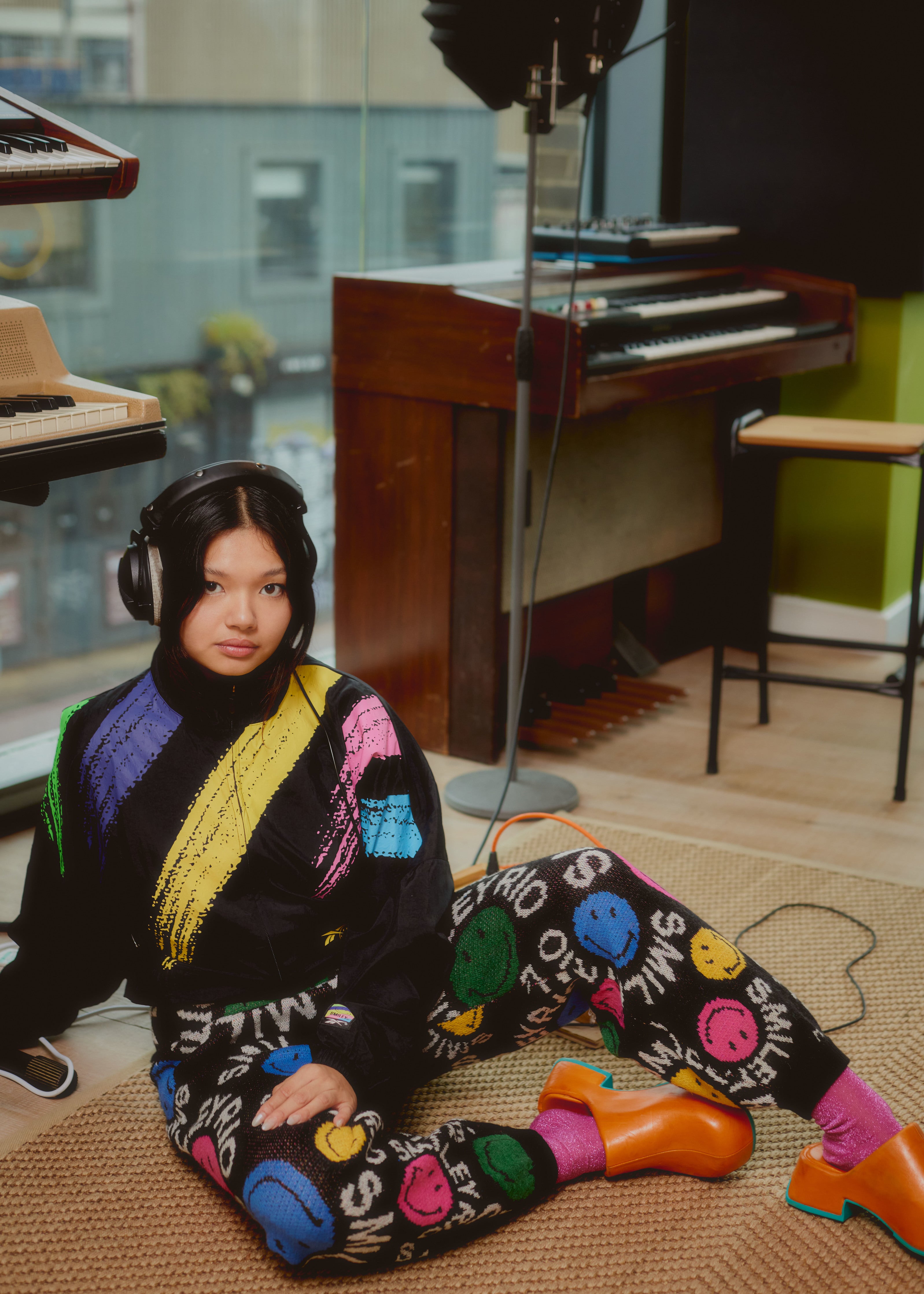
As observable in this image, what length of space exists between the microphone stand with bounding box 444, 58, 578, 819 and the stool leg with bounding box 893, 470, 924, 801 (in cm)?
63

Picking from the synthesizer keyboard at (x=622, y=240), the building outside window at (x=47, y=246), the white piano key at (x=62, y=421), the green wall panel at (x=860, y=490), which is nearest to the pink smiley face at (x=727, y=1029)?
the white piano key at (x=62, y=421)

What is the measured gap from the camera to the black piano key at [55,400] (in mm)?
1612

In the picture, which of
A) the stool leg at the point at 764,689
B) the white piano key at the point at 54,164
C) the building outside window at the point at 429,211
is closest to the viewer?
the white piano key at the point at 54,164

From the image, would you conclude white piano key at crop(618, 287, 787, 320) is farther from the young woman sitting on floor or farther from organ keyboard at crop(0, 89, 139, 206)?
the young woman sitting on floor

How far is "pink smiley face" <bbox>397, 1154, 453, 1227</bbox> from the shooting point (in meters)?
1.29

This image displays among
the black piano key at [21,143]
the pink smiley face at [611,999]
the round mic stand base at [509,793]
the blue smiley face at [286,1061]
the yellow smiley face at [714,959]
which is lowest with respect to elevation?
the round mic stand base at [509,793]

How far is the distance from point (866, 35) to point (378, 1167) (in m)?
2.93

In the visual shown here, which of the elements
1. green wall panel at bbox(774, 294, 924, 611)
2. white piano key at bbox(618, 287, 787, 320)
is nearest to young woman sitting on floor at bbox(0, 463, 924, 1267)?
white piano key at bbox(618, 287, 787, 320)

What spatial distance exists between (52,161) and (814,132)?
2.39m

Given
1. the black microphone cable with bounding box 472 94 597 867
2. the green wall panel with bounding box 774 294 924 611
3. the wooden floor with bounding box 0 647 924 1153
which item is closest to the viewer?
the black microphone cable with bounding box 472 94 597 867

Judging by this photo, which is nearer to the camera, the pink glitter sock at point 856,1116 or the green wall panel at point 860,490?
the pink glitter sock at point 856,1116

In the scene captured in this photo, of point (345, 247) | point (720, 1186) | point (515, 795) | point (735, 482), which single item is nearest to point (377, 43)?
point (345, 247)

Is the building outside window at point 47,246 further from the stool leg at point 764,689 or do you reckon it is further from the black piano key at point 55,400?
the stool leg at point 764,689

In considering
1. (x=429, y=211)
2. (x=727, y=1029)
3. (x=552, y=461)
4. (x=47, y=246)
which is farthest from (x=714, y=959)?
(x=429, y=211)
